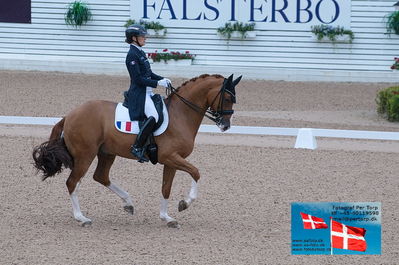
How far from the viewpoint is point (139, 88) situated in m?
9.42

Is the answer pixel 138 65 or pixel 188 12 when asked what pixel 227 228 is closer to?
pixel 138 65

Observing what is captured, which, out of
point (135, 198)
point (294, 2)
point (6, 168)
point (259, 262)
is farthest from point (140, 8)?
point (259, 262)

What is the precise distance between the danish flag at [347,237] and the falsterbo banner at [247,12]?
51.5 feet

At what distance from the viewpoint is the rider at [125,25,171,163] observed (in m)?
9.36

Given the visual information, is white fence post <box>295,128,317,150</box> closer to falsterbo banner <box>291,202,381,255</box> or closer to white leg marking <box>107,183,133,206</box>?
white leg marking <box>107,183,133,206</box>

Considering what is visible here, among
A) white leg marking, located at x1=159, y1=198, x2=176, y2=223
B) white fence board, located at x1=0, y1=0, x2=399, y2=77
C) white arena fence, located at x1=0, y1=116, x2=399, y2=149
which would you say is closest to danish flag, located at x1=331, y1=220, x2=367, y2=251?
white leg marking, located at x1=159, y1=198, x2=176, y2=223

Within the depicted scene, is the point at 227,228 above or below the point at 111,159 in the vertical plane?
below

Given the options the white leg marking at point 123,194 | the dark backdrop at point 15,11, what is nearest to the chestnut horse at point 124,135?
the white leg marking at point 123,194

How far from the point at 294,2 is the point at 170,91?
1270cm

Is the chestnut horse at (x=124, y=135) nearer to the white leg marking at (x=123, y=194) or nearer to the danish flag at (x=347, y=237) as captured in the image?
the white leg marking at (x=123, y=194)

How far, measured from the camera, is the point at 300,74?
21766mm

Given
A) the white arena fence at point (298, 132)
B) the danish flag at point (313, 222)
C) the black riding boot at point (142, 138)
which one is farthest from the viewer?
the white arena fence at point (298, 132)

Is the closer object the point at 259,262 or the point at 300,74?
the point at 259,262

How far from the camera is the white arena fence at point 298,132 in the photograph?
14320mm
